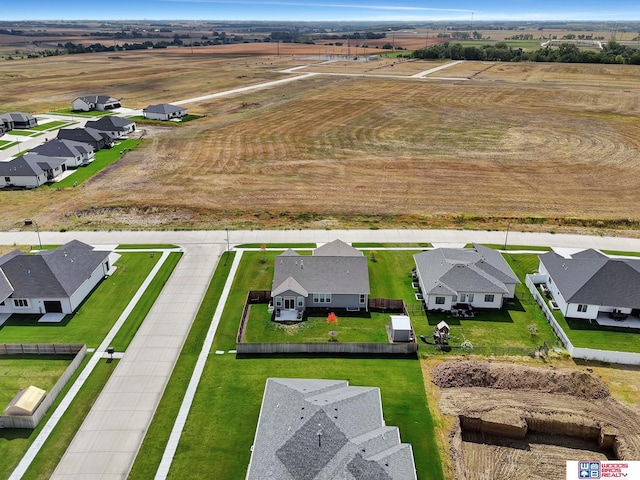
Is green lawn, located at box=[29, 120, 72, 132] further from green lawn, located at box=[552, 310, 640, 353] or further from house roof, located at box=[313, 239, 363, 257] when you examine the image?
green lawn, located at box=[552, 310, 640, 353]

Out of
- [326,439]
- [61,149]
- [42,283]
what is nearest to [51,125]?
[61,149]

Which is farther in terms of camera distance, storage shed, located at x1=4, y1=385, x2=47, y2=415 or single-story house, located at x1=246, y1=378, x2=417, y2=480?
storage shed, located at x1=4, y1=385, x2=47, y2=415

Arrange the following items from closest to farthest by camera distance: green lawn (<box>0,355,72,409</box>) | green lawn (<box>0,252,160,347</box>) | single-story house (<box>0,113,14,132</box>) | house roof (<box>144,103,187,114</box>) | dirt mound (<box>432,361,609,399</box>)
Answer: green lawn (<box>0,355,72,409</box>) < dirt mound (<box>432,361,609,399</box>) < green lawn (<box>0,252,160,347</box>) < single-story house (<box>0,113,14,132</box>) < house roof (<box>144,103,187,114</box>)

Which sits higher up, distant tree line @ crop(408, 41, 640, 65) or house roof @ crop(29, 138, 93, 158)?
distant tree line @ crop(408, 41, 640, 65)

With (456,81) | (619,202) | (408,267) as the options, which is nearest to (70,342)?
(408,267)

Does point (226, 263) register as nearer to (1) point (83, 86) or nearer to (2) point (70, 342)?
(2) point (70, 342)

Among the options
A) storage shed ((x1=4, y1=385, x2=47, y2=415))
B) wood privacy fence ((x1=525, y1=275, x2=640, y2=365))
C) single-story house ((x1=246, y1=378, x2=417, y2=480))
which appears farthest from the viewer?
wood privacy fence ((x1=525, y1=275, x2=640, y2=365))

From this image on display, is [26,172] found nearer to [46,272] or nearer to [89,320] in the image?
[46,272]

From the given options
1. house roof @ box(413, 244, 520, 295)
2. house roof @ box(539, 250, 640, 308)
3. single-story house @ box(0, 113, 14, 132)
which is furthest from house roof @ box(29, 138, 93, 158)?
house roof @ box(539, 250, 640, 308)
